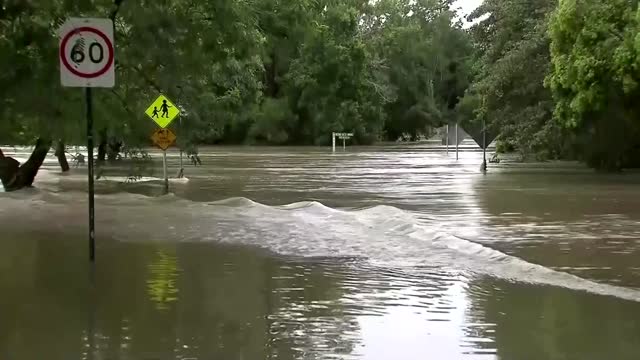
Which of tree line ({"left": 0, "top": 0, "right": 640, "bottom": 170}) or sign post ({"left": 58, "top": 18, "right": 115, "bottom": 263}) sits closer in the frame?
sign post ({"left": 58, "top": 18, "right": 115, "bottom": 263})

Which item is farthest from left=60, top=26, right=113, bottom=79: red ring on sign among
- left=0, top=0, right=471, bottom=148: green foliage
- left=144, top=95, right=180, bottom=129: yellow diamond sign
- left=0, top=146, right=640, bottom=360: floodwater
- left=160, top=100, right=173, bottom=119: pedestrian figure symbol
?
left=160, top=100, right=173, bottom=119: pedestrian figure symbol

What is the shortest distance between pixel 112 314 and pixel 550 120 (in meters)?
27.2

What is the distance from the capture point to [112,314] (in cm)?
791

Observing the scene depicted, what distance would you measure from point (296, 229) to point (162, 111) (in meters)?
6.66

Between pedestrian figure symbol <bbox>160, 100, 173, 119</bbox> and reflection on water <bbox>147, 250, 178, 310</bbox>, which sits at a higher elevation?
pedestrian figure symbol <bbox>160, 100, 173, 119</bbox>

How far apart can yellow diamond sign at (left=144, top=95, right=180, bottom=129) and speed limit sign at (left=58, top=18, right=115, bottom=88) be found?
1078cm

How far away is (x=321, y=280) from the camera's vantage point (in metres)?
9.72

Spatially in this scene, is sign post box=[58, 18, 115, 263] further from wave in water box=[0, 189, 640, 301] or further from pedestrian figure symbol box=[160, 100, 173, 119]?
pedestrian figure symbol box=[160, 100, 173, 119]

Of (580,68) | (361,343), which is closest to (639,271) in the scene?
(361,343)

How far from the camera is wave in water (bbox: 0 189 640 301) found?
35.7ft

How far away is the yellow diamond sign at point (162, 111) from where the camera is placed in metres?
19.7

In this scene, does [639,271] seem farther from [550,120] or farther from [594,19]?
[550,120]

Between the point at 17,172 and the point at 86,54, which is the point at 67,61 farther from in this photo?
the point at 17,172

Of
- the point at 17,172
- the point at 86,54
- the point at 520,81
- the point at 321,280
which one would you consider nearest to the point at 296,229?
the point at 321,280
